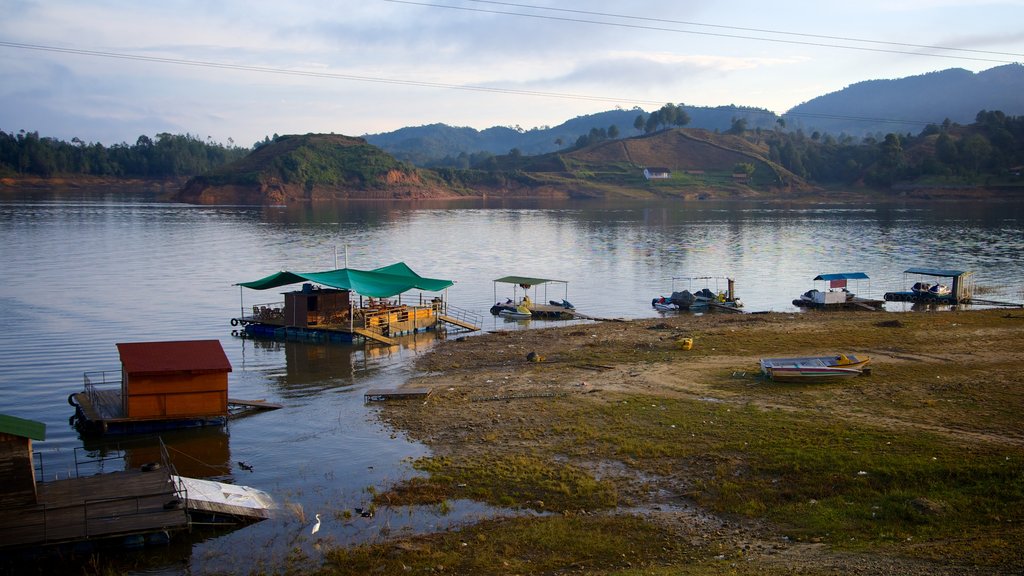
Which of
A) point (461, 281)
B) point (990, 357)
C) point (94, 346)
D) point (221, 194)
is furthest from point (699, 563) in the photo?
point (221, 194)

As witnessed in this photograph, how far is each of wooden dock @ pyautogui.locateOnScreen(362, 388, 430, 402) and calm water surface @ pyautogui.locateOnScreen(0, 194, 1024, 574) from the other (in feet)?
1.95

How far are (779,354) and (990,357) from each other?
8.38 m

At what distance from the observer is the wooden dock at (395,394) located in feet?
102

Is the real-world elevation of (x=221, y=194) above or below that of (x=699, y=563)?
above

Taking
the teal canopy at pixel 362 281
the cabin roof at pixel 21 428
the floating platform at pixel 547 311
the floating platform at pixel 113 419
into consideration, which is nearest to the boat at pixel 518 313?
the floating platform at pixel 547 311

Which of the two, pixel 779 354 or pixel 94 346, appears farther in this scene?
pixel 94 346

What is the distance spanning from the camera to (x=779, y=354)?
1431 inches

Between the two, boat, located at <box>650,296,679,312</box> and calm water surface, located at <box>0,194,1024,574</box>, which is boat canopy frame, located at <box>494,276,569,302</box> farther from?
boat, located at <box>650,296,679,312</box>

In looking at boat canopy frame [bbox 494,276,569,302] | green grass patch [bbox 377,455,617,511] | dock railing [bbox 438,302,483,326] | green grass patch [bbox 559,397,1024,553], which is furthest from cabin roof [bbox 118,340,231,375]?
boat canopy frame [bbox 494,276,569,302]

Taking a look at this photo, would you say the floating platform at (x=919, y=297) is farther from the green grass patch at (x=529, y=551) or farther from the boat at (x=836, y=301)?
the green grass patch at (x=529, y=551)

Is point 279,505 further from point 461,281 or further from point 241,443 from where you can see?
point 461,281

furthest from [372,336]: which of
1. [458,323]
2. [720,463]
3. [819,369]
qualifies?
[720,463]

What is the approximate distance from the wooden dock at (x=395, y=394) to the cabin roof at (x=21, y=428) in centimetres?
1389

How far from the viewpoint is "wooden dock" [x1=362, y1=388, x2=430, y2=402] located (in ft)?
102
